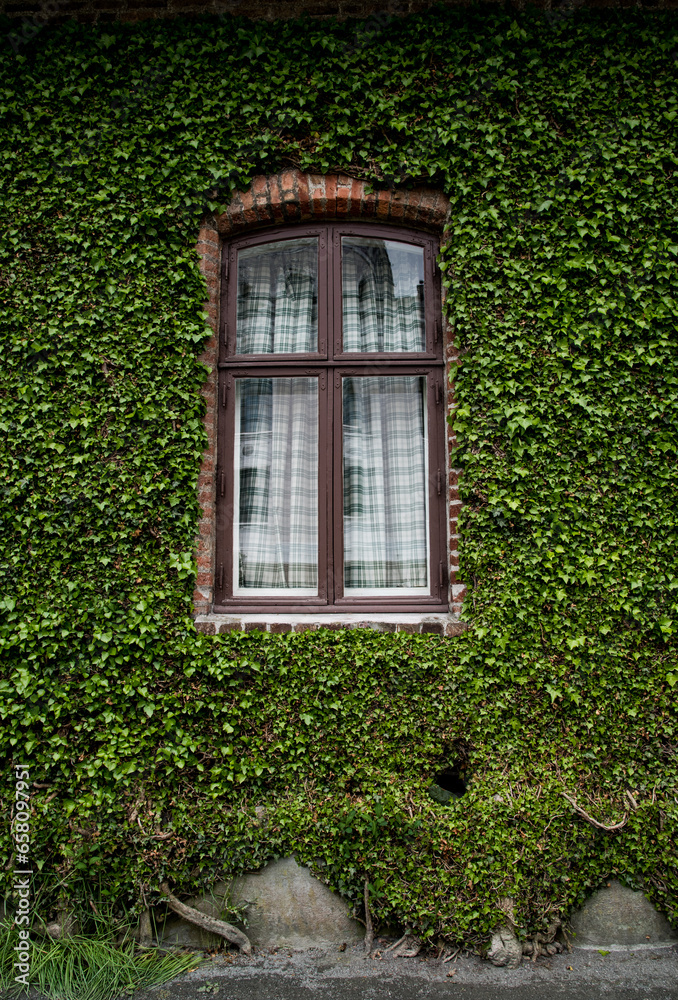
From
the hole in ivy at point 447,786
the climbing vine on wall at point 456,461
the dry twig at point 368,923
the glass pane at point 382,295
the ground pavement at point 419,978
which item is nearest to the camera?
the ground pavement at point 419,978

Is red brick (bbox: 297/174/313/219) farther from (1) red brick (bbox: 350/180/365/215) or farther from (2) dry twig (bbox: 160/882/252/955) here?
(2) dry twig (bbox: 160/882/252/955)

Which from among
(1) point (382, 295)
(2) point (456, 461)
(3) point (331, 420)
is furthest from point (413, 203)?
(2) point (456, 461)

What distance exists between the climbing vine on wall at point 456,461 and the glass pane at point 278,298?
38cm

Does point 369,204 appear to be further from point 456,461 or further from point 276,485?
point 276,485

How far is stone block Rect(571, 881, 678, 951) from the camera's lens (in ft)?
9.55

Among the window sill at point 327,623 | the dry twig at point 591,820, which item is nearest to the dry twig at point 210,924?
the window sill at point 327,623

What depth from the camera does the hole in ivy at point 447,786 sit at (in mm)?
3098

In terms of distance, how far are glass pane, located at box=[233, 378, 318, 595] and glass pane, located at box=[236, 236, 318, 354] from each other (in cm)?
24

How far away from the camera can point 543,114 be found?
3.31 metres

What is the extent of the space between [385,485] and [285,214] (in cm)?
170

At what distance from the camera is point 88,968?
8.98 ft

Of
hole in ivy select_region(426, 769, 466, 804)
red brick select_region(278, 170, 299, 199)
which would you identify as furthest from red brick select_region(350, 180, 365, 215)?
hole in ivy select_region(426, 769, 466, 804)

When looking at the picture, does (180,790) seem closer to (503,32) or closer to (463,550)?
(463,550)

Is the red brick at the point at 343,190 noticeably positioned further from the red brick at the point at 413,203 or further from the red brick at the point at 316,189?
the red brick at the point at 413,203
